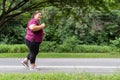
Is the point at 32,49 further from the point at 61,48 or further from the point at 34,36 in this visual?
the point at 61,48

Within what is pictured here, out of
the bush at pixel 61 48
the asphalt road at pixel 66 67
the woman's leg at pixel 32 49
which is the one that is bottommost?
the bush at pixel 61 48

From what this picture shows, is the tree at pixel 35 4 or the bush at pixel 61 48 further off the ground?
the tree at pixel 35 4

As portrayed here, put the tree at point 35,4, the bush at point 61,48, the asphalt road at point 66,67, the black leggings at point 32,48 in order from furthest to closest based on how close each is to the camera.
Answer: the bush at point 61,48 → the tree at point 35,4 → the black leggings at point 32,48 → the asphalt road at point 66,67

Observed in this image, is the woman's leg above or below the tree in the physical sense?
below

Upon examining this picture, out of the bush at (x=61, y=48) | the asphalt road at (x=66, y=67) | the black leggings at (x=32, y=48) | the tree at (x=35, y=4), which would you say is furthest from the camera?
the bush at (x=61, y=48)

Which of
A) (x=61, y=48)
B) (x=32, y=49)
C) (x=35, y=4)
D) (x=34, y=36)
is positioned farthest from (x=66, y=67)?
(x=61, y=48)

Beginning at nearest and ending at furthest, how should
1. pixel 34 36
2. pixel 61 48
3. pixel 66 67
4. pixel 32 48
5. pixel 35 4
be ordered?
1. pixel 34 36
2. pixel 32 48
3. pixel 66 67
4. pixel 35 4
5. pixel 61 48

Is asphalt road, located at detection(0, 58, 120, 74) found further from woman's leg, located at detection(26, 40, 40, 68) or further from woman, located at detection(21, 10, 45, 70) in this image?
woman, located at detection(21, 10, 45, 70)

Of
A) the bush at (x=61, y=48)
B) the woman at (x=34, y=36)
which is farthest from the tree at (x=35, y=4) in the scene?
the bush at (x=61, y=48)

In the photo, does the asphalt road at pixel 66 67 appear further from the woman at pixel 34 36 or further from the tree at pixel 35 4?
the tree at pixel 35 4

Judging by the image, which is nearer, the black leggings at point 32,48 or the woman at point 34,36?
the woman at point 34,36

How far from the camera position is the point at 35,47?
11.1 meters

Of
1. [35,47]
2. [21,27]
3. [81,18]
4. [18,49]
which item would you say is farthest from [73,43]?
[35,47]

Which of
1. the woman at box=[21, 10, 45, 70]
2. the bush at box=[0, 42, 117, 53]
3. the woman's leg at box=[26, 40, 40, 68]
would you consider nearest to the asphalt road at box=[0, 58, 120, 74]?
the woman's leg at box=[26, 40, 40, 68]
